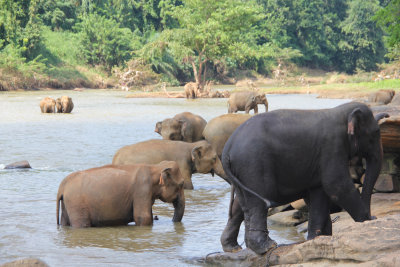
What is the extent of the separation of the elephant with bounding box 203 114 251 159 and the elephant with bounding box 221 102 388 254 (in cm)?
703

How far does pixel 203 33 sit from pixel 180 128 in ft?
107

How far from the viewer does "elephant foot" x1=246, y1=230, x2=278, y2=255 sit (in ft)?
18.6

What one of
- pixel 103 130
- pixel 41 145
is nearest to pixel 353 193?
pixel 41 145

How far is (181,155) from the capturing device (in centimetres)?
998

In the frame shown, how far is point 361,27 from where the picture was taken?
76.5m

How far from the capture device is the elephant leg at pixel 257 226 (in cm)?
568

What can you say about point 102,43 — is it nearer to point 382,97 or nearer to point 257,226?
point 382,97

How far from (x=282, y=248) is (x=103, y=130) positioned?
52.8 ft

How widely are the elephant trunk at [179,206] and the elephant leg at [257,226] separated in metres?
2.31

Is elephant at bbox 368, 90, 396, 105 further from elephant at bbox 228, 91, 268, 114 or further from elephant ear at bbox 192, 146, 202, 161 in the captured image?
elephant ear at bbox 192, 146, 202, 161

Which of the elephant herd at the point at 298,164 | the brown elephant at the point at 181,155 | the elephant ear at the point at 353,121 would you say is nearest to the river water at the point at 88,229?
the brown elephant at the point at 181,155

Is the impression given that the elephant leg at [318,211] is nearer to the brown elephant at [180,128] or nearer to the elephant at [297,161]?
the elephant at [297,161]

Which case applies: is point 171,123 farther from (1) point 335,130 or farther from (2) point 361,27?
(2) point 361,27

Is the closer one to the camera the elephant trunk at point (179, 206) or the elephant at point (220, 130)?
the elephant trunk at point (179, 206)
